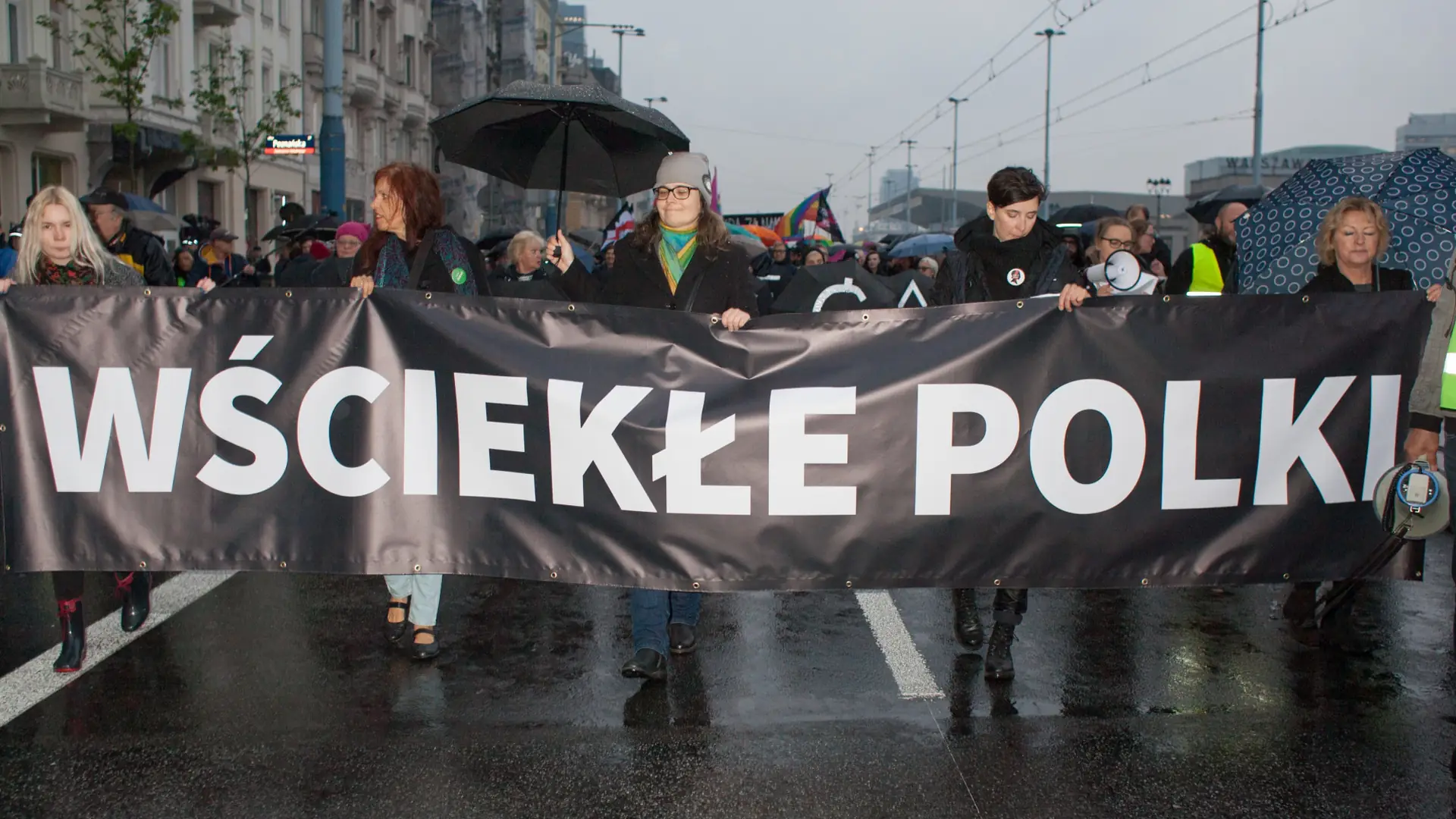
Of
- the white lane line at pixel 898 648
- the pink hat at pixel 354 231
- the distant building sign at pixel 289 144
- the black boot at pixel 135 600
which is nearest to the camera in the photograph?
the white lane line at pixel 898 648

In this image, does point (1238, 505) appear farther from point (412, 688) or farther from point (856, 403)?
point (412, 688)

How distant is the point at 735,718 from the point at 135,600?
2787mm

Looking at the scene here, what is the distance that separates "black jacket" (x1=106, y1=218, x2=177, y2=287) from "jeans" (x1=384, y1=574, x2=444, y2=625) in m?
3.02

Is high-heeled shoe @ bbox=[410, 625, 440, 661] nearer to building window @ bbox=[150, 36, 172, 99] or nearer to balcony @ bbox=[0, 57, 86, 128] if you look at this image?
balcony @ bbox=[0, 57, 86, 128]

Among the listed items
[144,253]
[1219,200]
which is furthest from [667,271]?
[1219,200]

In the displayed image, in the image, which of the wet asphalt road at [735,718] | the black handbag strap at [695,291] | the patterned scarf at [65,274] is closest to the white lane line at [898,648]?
the wet asphalt road at [735,718]

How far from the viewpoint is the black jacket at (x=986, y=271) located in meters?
5.34

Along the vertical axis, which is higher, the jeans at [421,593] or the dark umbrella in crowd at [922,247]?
the dark umbrella in crowd at [922,247]

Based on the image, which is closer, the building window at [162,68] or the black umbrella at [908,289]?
the black umbrella at [908,289]

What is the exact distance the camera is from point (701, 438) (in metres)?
4.98

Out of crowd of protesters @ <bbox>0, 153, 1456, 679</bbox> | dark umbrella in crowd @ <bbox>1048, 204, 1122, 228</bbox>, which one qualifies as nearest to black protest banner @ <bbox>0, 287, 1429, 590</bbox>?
crowd of protesters @ <bbox>0, 153, 1456, 679</bbox>

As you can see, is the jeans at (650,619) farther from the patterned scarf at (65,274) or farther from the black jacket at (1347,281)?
the black jacket at (1347,281)

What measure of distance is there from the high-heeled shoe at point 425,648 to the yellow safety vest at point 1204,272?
187 inches

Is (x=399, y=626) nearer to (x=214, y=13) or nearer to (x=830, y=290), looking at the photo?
(x=830, y=290)
